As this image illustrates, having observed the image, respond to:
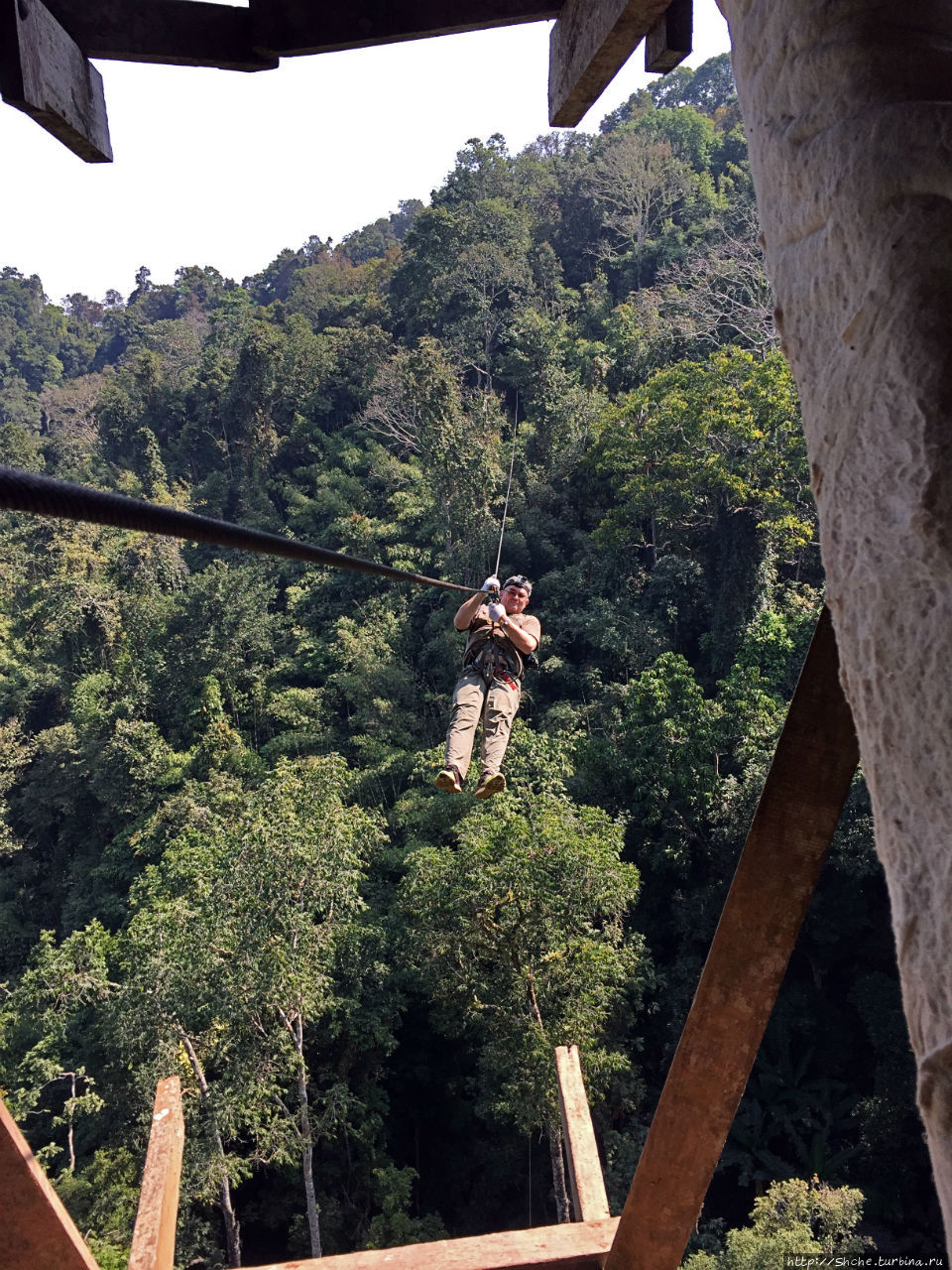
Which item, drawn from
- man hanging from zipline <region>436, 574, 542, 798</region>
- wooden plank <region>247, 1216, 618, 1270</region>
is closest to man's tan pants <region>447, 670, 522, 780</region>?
man hanging from zipline <region>436, 574, 542, 798</region>

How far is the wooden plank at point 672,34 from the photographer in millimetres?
1605

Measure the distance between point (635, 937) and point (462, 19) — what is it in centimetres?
1182

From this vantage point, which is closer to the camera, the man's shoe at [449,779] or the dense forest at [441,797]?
the man's shoe at [449,779]

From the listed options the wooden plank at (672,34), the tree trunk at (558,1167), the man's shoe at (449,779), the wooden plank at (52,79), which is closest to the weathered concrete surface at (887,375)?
the wooden plank at (672,34)

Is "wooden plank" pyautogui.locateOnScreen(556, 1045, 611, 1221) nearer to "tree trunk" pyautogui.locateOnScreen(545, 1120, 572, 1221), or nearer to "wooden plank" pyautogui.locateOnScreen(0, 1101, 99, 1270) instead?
"wooden plank" pyautogui.locateOnScreen(0, 1101, 99, 1270)

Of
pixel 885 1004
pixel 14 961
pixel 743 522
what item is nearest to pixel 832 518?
pixel 885 1004

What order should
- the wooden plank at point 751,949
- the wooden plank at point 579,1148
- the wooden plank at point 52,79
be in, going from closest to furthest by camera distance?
the wooden plank at point 751,949 < the wooden plank at point 52,79 < the wooden plank at point 579,1148

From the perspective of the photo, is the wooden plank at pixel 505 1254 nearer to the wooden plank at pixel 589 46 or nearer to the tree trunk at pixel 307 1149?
the wooden plank at pixel 589 46

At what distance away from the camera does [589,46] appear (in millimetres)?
1623

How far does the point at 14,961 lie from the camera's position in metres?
18.0

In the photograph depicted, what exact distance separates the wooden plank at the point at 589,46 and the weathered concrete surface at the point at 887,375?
1.07 m

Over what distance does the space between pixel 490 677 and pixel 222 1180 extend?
9.35 meters

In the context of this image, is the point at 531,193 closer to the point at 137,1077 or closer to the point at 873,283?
the point at 137,1077

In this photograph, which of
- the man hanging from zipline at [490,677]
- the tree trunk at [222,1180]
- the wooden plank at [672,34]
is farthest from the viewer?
the tree trunk at [222,1180]
